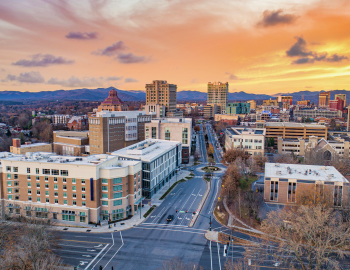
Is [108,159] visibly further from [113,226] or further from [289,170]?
[289,170]

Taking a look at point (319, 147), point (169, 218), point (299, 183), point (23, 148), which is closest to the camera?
point (169, 218)

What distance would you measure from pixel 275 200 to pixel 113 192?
35.1 metres

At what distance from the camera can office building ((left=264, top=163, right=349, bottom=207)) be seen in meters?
56.1

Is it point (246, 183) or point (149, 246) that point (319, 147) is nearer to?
point (246, 183)

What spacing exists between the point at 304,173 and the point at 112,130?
213ft

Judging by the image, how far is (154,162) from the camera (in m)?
67.2

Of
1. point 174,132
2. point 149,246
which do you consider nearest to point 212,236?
point 149,246

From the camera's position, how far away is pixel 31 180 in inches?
2197

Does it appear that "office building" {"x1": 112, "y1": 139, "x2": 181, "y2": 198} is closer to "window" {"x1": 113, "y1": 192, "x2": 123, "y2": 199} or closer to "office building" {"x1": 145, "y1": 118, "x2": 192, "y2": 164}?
"window" {"x1": 113, "y1": 192, "x2": 123, "y2": 199}

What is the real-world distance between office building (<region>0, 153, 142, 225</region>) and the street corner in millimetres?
16645

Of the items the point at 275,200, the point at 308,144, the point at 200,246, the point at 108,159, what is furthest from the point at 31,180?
the point at 308,144

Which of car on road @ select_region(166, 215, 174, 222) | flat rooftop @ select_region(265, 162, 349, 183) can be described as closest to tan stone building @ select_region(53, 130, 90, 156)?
car on road @ select_region(166, 215, 174, 222)

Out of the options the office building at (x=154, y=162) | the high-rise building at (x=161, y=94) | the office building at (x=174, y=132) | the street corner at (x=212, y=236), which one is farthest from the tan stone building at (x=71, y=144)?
the street corner at (x=212, y=236)

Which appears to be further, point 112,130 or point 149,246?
point 112,130
